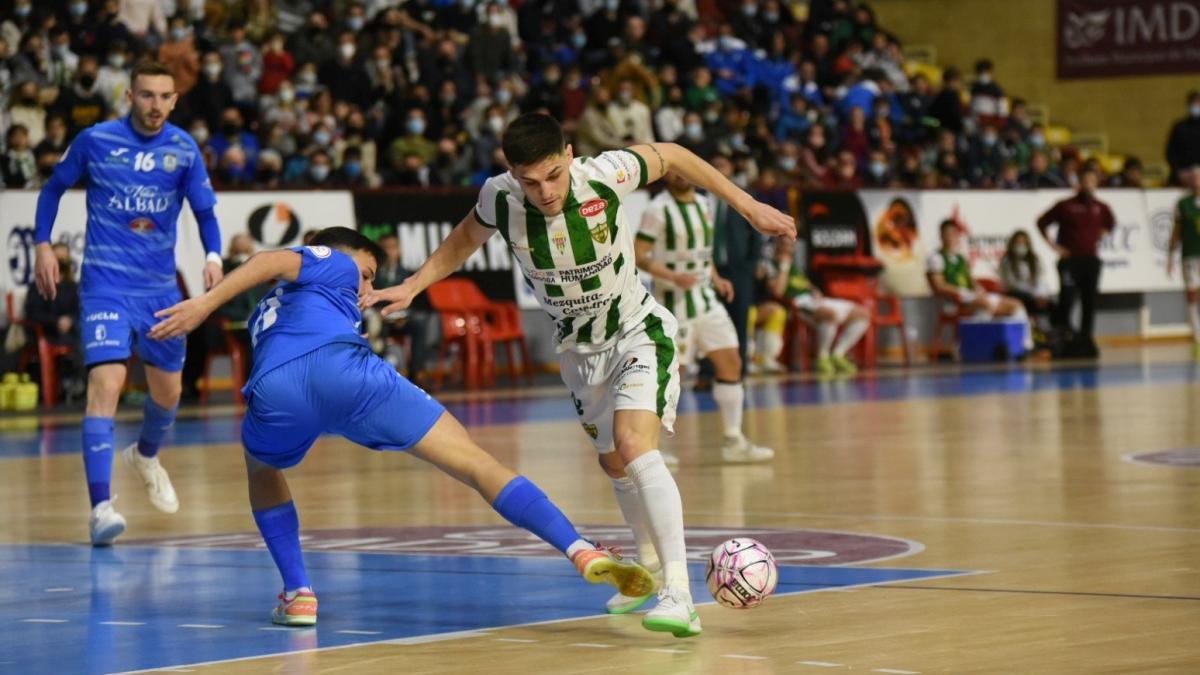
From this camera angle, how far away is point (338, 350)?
294 inches

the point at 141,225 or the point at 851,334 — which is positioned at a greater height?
the point at 141,225

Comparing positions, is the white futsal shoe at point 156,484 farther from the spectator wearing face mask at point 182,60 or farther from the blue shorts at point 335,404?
the spectator wearing face mask at point 182,60

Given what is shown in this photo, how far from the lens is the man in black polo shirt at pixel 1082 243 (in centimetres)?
2720

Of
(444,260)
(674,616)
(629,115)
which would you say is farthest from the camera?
(629,115)

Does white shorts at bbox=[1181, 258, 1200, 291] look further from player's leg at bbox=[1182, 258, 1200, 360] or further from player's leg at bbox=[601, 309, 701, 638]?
player's leg at bbox=[601, 309, 701, 638]

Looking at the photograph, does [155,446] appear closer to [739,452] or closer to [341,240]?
[341,240]

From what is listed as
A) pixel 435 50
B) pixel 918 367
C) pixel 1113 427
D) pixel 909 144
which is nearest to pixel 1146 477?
pixel 1113 427

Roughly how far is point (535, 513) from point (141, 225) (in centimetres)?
414

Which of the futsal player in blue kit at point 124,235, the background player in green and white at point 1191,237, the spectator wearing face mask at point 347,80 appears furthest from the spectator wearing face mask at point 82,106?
the background player in green and white at point 1191,237

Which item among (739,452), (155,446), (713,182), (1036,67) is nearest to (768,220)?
(713,182)

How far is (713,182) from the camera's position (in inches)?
295

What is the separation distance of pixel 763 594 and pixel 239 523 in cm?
475

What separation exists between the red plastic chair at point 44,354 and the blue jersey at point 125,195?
10.1 meters

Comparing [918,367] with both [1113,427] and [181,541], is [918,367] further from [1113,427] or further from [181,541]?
[181,541]
